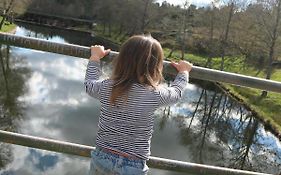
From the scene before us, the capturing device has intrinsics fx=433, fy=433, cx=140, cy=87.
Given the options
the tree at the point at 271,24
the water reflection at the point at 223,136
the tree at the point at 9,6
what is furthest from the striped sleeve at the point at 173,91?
the tree at the point at 9,6

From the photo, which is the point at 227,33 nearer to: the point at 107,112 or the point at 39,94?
the point at 39,94

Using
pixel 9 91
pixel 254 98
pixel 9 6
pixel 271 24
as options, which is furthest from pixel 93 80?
pixel 9 6

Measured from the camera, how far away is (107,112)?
2531mm

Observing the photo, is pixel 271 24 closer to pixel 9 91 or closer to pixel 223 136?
pixel 223 136

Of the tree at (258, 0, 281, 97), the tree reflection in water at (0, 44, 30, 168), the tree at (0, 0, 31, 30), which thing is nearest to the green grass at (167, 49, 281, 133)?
the tree at (258, 0, 281, 97)

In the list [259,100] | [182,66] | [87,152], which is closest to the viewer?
[182,66]

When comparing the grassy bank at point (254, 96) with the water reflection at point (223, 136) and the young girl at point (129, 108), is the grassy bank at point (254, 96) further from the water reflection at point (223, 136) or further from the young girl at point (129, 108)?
the young girl at point (129, 108)

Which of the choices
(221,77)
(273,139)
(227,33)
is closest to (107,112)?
(221,77)

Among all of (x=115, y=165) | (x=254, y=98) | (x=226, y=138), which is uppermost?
(x=115, y=165)

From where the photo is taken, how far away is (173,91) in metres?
2.63

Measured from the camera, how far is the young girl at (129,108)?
246cm

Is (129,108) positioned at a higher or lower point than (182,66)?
lower

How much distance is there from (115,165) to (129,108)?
0.33 meters

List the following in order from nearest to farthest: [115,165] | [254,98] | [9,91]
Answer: [115,165], [9,91], [254,98]
